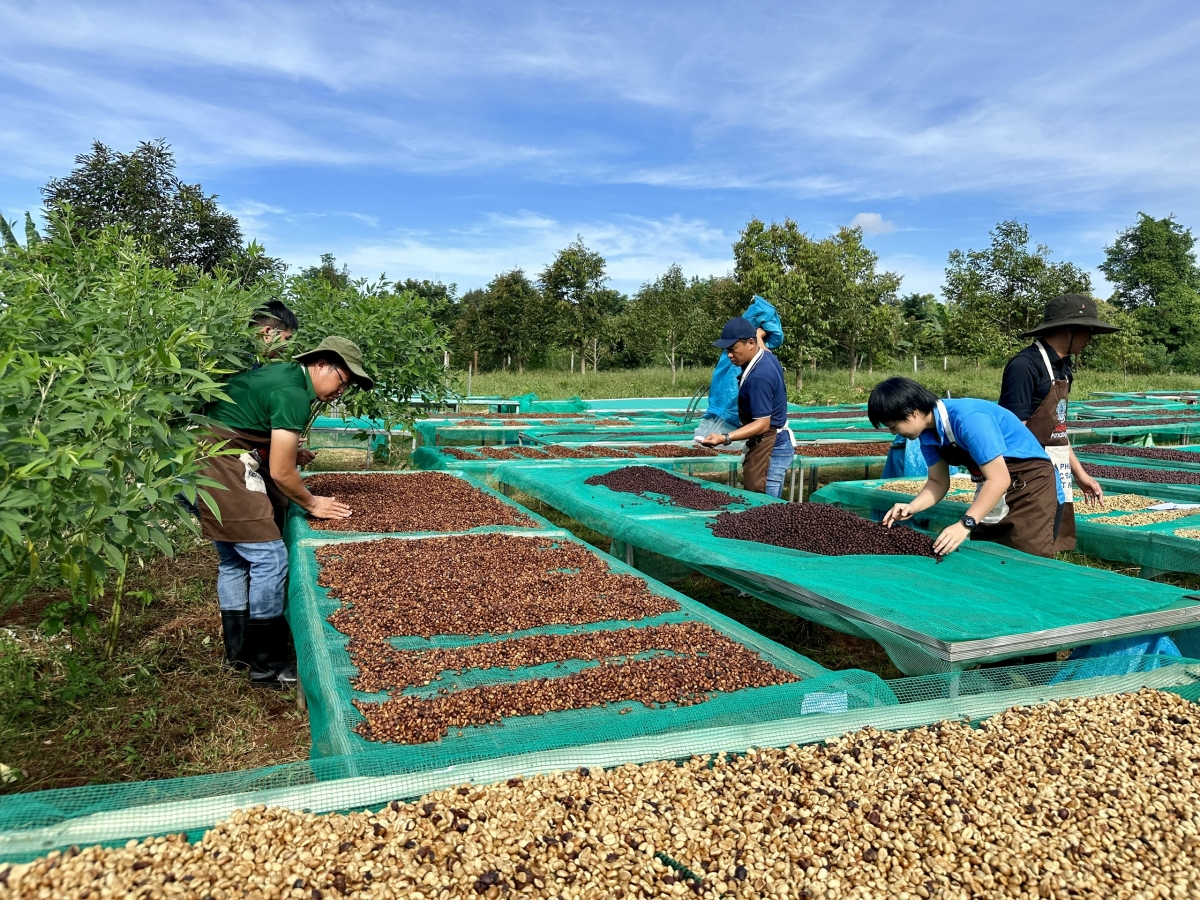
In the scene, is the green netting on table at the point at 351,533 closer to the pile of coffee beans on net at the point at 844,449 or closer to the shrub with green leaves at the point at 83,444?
the shrub with green leaves at the point at 83,444

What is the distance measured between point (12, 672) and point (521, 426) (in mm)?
8389

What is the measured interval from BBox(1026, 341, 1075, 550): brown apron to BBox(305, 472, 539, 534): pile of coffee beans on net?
2839 millimetres

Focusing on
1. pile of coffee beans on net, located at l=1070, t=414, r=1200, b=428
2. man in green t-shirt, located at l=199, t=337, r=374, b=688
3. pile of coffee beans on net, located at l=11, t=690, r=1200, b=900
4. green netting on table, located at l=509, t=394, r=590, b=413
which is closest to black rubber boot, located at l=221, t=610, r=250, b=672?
man in green t-shirt, located at l=199, t=337, r=374, b=688

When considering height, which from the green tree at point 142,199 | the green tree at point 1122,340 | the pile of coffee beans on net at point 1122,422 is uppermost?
the green tree at point 142,199

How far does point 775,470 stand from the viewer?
5660mm

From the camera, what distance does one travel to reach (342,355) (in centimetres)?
377

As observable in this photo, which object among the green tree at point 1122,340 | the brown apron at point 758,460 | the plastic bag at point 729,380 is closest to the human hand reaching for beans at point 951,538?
the brown apron at point 758,460

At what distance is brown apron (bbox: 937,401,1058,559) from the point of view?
3.55 m

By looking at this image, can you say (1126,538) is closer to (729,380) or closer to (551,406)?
(729,380)

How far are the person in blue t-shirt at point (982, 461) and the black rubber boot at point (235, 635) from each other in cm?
318

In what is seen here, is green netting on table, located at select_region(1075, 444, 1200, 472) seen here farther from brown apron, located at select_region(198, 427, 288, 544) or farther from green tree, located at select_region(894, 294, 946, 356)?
green tree, located at select_region(894, 294, 946, 356)

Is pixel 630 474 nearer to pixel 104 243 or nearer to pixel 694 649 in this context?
pixel 694 649

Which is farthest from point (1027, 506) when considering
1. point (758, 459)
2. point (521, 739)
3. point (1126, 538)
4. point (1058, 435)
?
point (521, 739)

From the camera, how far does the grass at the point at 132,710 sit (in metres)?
2.99
